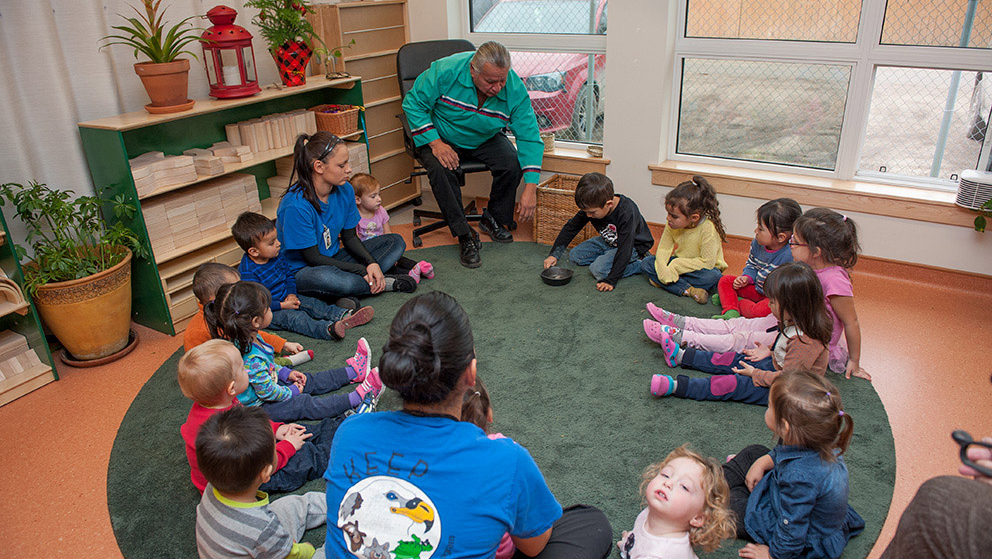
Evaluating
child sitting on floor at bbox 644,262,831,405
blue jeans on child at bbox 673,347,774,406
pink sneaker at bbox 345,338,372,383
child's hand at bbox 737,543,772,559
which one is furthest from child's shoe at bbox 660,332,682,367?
pink sneaker at bbox 345,338,372,383

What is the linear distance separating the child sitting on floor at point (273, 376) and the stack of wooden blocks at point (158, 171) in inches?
39.8

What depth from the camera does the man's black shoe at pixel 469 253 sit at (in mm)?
3756

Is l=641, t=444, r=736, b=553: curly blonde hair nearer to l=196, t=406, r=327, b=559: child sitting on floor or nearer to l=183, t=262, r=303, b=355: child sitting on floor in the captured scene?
l=196, t=406, r=327, b=559: child sitting on floor

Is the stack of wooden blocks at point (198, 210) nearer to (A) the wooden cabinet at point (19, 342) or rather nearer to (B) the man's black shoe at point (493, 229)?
(A) the wooden cabinet at point (19, 342)

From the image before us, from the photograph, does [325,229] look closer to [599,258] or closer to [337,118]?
[337,118]

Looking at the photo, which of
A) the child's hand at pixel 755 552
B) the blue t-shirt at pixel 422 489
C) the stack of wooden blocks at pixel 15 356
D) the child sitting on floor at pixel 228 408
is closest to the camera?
the blue t-shirt at pixel 422 489

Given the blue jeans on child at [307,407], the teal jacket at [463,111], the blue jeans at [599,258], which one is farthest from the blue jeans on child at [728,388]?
the teal jacket at [463,111]

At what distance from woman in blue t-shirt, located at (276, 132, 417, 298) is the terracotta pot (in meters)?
0.57

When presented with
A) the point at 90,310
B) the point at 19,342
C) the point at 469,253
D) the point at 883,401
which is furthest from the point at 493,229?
the point at 19,342

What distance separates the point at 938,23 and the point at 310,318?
3380 millimetres

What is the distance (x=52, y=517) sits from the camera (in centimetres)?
214

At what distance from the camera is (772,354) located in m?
2.54

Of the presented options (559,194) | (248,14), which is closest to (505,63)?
(559,194)

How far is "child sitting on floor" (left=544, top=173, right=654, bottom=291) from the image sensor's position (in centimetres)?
333
